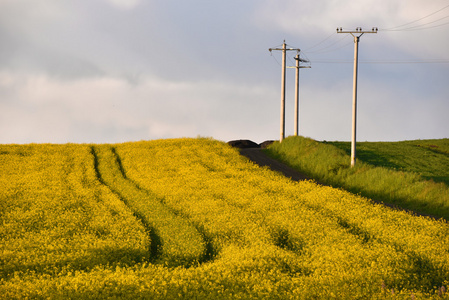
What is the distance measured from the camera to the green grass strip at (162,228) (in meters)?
15.9

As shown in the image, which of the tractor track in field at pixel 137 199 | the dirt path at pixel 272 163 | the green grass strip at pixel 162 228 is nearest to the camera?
the green grass strip at pixel 162 228

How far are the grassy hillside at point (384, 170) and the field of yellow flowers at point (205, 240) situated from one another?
5.01m

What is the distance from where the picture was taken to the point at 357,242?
16844 mm

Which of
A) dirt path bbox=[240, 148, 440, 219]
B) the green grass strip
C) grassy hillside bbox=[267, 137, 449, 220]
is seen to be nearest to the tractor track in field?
the green grass strip

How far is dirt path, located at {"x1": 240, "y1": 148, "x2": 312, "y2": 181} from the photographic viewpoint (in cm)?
3603

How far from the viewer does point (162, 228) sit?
19.7 metres

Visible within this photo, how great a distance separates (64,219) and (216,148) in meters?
24.2

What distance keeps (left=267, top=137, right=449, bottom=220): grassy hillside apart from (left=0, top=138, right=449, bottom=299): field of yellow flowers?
16.4 ft

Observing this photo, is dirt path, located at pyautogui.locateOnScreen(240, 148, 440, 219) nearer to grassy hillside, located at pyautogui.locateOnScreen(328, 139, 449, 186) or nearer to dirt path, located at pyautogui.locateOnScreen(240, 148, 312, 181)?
dirt path, located at pyautogui.locateOnScreen(240, 148, 312, 181)

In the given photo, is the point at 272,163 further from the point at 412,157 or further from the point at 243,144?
the point at 412,157

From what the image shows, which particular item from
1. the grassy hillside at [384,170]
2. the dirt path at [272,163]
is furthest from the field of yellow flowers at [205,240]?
the grassy hillside at [384,170]

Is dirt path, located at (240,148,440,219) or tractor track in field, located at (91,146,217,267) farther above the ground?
dirt path, located at (240,148,440,219)

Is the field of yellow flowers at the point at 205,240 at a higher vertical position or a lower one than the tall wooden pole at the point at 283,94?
lower

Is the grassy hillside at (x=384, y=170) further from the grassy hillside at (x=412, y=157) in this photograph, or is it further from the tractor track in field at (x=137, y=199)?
the tractor track in field at (x=137, y=199)
